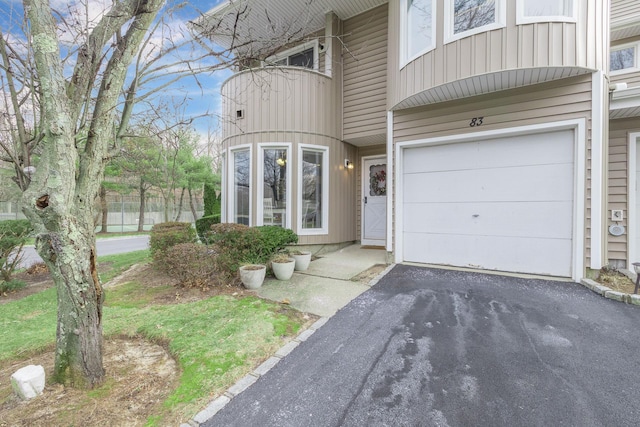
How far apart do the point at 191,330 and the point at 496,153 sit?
17.8 ft

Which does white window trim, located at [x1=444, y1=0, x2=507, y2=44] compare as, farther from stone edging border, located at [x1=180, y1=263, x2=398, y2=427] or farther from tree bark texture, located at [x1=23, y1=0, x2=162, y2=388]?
stone edging border, located at [x1=180, y1=263, x2=398, y2=427]

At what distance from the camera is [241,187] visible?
23.0ft

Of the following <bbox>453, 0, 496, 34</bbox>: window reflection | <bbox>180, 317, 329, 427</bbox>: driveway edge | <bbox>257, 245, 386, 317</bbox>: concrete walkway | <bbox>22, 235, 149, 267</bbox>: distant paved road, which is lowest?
<bbox>22, 235, 149, 267</bbox>: distant paved road

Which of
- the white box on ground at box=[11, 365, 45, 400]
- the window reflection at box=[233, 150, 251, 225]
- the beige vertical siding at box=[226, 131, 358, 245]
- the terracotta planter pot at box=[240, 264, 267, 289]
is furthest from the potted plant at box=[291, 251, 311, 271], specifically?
the white box on ground at box=[11, 365, 45, 400]

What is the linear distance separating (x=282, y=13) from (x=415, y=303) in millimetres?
7376

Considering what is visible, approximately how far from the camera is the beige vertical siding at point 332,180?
6.64m

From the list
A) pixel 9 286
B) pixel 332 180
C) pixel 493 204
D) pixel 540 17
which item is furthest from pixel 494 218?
pixel 9 286

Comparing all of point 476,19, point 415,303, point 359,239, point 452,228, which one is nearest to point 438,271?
point 452,228

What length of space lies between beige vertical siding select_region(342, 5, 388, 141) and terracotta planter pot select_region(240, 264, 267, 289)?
4.32m

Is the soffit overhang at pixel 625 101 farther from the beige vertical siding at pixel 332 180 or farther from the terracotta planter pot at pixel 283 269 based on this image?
the terracotta planter pot at pixel 283 269

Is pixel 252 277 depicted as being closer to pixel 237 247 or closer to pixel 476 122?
pixel 237 247

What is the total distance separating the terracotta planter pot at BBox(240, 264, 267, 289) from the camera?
437cm

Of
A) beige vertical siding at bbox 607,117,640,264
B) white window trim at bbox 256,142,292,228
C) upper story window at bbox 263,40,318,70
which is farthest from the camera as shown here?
upper story window at bbox 263,40,318,70

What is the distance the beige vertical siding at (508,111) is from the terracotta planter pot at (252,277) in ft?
12.5
